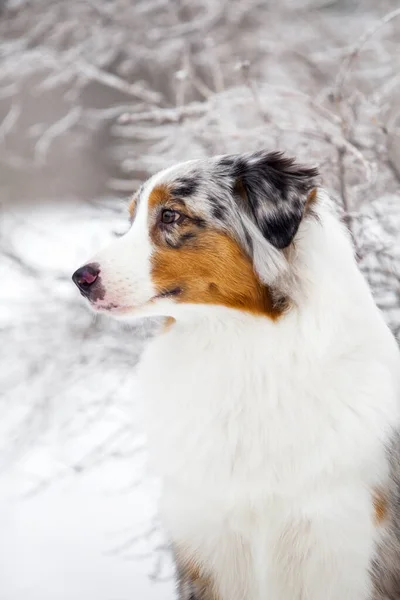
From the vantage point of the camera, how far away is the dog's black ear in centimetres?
129

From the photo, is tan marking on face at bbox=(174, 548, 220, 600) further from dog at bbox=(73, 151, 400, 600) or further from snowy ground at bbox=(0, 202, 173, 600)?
snowy ground at bbox=(0, 202, 173, 600)

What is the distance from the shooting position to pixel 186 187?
55.2 inches

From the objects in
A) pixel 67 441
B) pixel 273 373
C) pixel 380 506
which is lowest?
pixel 67 441

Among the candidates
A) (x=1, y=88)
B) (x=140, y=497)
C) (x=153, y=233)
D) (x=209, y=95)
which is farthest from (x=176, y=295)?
(x=1, y=88)

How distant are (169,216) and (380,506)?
79 centimetres

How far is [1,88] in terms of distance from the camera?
2.52m

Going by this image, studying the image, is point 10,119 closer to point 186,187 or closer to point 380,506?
point 186,187

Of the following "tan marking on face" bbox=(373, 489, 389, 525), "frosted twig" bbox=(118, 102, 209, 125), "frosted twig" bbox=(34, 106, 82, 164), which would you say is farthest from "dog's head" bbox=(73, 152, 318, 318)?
"frosted twig" bbox=(34, 106, 82, 164)

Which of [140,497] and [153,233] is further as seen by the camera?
[140,497]

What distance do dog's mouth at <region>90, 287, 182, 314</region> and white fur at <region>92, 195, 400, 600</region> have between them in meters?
0.02

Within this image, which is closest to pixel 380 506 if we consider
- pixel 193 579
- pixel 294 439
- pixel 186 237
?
pixel 294 439

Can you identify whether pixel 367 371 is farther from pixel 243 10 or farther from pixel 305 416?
pixel 243 10

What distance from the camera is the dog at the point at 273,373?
1.34 m

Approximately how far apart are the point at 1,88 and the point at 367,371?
75.4 inches
